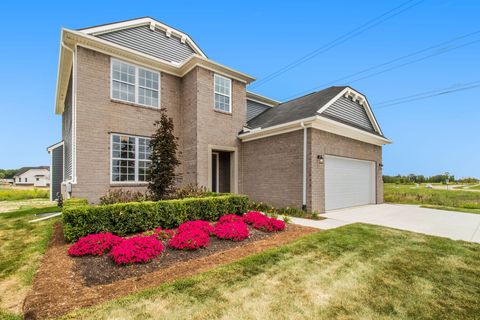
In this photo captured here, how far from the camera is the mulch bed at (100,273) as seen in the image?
9.71 feet

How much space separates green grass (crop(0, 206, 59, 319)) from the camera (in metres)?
3.03

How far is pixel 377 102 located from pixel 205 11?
1478 centimetres

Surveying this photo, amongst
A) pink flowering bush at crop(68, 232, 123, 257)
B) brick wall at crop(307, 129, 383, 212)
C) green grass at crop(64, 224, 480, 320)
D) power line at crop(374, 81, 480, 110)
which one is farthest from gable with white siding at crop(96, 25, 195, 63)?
power line at crop(374, 81, 480, 110)

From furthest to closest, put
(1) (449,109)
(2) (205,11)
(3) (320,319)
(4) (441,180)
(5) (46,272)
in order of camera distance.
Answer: (4) (441,180), (1) (449,109), (2) (205,11), (5) (46,272), (3) (320,319)

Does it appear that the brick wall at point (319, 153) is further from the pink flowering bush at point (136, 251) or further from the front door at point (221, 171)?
the pink flowering bush at point (136, 251)

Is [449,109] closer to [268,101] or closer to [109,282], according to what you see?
[268,101]

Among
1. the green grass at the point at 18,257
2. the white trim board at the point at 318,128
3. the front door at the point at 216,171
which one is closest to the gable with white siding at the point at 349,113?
the white trim board at the point at 318,128

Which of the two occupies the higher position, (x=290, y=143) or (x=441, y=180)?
(x=290, y=143)

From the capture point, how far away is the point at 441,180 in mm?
54062

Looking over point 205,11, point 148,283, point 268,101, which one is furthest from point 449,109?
point 148,283

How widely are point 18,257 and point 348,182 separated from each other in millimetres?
12247

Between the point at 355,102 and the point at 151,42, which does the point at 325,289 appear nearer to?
the point at 355,102

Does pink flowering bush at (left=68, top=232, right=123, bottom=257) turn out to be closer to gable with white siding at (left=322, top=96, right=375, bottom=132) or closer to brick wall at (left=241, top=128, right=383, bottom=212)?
brick wall at (left=241, top=128, right=383, bottom=212)

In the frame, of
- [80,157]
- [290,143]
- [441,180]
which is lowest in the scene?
[441,180]
